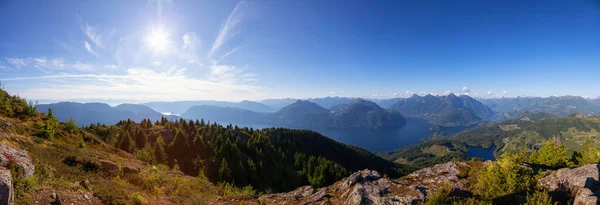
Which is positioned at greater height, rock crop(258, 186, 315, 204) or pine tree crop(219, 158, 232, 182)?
rock crop(258, 186, 315, 204)

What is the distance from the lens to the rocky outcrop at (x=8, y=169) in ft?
25.5

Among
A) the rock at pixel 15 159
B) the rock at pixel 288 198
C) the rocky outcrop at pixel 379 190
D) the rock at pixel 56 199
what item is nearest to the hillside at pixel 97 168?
the rock at pixel 56 199

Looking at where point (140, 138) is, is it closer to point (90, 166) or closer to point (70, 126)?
point (70, 126)

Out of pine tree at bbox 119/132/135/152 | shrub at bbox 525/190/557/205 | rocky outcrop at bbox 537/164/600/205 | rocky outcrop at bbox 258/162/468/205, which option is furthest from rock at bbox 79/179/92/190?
pine tree at bbox 119/132/135/152

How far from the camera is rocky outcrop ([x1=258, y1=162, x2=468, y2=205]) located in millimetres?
13633

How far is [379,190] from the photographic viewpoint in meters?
15.1

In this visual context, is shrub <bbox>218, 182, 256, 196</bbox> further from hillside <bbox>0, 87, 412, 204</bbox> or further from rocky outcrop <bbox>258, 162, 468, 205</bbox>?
rocky outcrop <bbox>258, 162, 468, 205</bbox>

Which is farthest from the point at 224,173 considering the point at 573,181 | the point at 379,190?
the point at 573,181

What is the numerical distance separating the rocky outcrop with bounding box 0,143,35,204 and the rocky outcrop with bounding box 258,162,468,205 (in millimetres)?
12769

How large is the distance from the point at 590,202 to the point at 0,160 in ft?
87.1

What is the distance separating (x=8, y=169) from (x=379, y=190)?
19.8 metres

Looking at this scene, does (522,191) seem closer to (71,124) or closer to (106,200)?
(106,200)

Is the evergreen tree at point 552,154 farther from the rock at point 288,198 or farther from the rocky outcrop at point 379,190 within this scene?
the rock at point 288,198

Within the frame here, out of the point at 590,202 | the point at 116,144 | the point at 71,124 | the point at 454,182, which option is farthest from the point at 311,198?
the point at 116,144
